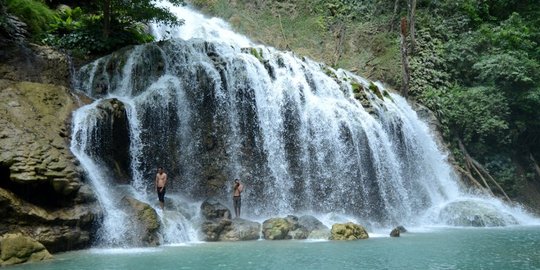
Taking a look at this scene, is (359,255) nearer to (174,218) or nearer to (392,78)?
(174,218)

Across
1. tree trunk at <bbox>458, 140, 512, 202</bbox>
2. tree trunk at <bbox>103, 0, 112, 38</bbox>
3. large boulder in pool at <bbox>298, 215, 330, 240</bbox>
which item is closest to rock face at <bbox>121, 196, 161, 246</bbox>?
large boulder in pool at <bbox>298, 215, 330, 240</bbox>

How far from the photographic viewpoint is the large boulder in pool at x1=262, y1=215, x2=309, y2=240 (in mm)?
13516

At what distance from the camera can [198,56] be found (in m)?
18.7

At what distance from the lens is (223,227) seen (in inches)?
533

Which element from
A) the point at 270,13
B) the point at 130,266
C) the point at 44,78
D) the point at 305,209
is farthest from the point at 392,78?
the point at 130,266

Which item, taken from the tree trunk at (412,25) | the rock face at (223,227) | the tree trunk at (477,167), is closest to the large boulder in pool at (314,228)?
the rock face at (223,227)

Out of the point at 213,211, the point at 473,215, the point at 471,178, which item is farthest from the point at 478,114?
the point at 213,211

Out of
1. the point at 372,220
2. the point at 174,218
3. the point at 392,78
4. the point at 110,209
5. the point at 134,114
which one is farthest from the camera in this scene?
the point at 392,78

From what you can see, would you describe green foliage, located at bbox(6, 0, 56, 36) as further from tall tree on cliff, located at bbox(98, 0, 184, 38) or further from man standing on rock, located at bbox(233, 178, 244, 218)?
man standing on rock, located at bbox(233, 178, 244, 218)

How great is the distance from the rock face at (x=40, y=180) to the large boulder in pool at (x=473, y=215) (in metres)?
12.7

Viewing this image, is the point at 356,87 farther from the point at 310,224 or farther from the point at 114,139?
the point at 114,139

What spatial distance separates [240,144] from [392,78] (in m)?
12.8

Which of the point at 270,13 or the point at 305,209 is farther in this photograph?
the point at 270,13

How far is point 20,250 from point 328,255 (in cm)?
626
